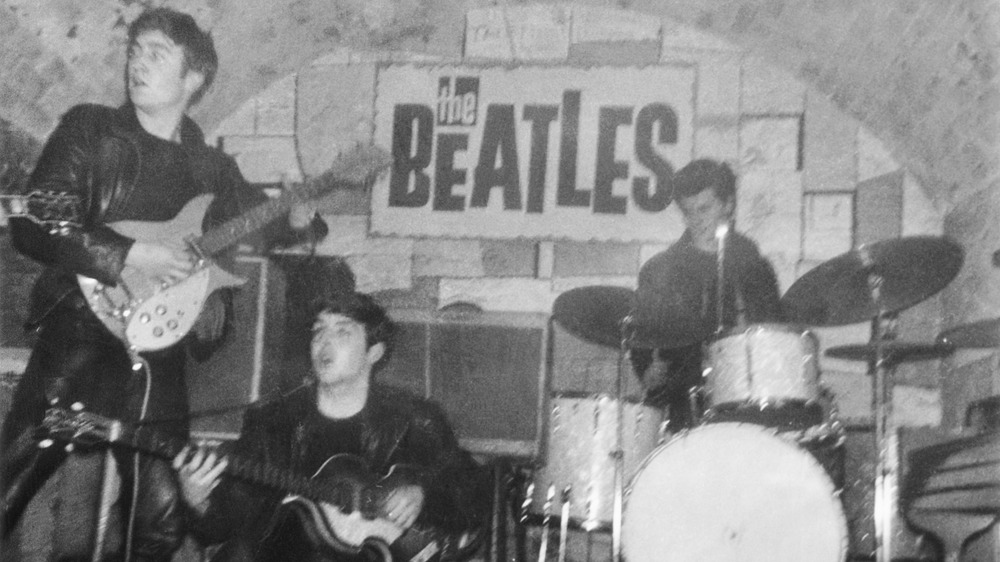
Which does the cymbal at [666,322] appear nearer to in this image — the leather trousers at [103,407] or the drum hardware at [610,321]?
the drum hardware at [610,321]

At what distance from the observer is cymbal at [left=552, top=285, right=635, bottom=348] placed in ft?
11.7

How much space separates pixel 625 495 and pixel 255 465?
4.00 feet

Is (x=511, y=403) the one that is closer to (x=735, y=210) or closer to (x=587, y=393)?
(x=587, y=393)

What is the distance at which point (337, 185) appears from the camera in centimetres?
388

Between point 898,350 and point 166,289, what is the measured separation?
89.9 inches

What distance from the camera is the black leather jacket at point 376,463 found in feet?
11.6

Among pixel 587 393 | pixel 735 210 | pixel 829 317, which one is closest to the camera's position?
pixel 587 393

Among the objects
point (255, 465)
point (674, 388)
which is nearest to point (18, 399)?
point (255, 465)

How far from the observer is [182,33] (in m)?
3.94

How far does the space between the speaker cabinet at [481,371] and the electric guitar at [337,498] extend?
0.96 feet

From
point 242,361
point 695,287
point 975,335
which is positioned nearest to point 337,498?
point 242,361

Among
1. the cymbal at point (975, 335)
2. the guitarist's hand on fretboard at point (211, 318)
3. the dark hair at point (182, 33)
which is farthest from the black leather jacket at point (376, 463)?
the cymbal at point (975, 335)

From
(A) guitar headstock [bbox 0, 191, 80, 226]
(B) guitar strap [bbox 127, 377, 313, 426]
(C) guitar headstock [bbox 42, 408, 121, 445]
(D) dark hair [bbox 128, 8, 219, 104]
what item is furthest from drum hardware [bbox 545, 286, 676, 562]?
(A) guitar headstock [bbox 0, 191, 80, 226]

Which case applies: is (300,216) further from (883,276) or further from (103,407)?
(883,276)
